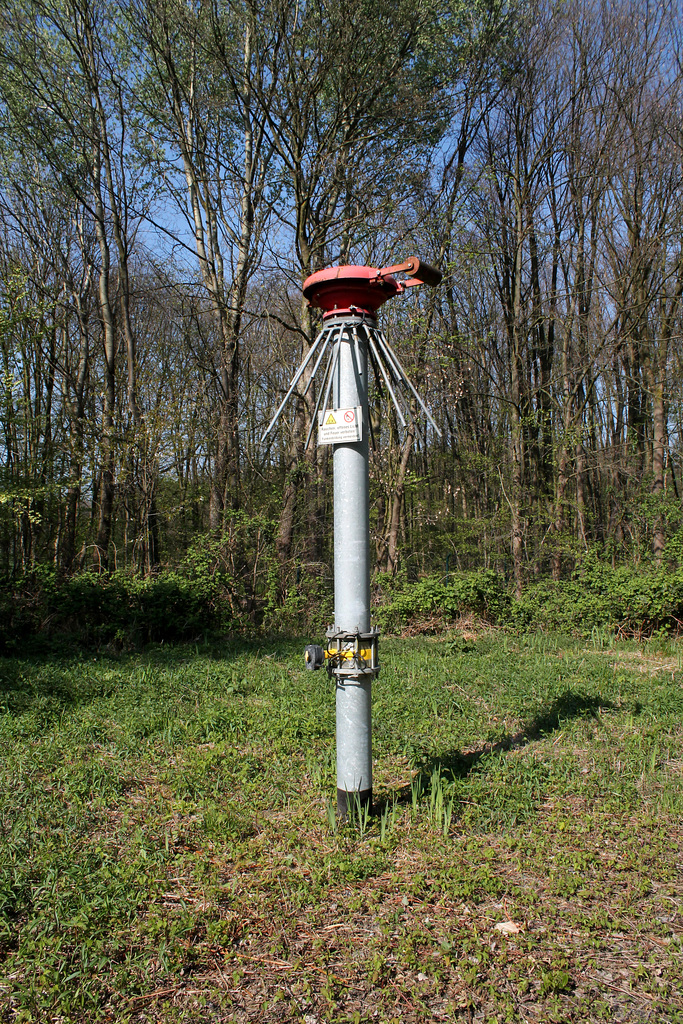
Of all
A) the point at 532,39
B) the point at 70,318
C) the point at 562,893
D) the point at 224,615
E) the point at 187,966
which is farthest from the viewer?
the point at 70,318

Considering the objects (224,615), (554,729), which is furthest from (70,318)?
(554,729)

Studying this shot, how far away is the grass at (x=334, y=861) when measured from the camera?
2.50 meters

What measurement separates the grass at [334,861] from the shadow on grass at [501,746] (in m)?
0.02

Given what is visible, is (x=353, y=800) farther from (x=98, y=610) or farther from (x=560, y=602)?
(x=560, y=602)

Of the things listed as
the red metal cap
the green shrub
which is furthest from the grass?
the green shrub

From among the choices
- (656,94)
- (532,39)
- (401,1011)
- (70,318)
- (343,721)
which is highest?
(532,39)

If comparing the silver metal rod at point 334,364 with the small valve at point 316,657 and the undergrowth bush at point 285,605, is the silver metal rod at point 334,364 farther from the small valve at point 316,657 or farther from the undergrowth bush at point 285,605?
the undergrowth bush at point 285,605

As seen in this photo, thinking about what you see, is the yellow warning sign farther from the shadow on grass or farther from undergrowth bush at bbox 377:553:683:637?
undergrowth bush at bbox 377:553:683:637

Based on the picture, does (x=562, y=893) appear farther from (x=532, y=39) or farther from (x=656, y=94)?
(x=532, y=39)

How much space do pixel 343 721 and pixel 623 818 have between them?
5.49 ft

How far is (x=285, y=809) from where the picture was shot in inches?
157

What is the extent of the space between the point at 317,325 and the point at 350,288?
605 cm

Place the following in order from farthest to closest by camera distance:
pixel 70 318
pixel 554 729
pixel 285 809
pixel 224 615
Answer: pixel 70 318, pixel 224 615, pixel 554 729, pixel 285 809

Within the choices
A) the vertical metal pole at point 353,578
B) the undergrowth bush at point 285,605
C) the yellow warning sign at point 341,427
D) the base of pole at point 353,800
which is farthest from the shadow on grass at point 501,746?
the undergrowth bush at point 285,605
